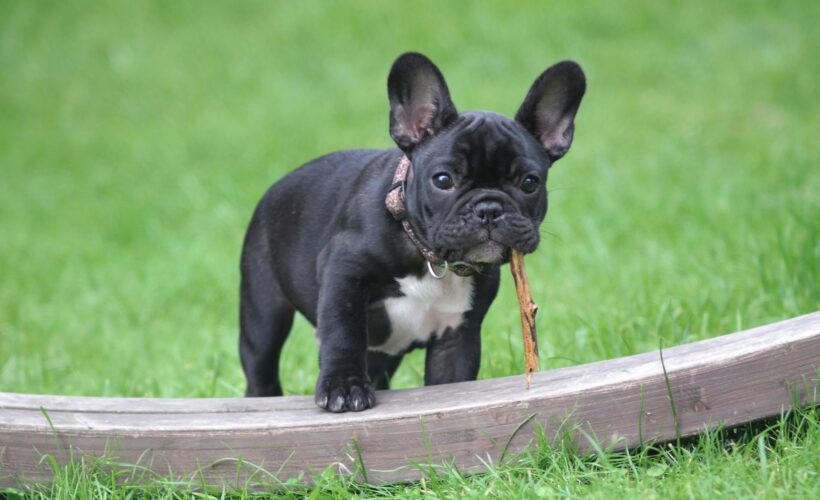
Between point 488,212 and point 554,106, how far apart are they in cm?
60

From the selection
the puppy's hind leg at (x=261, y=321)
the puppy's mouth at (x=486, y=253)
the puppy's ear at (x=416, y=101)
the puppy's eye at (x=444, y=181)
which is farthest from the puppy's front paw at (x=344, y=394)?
the puppy's hind leg at (x=261, y=321)

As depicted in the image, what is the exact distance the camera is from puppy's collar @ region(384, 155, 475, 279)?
11.8ft

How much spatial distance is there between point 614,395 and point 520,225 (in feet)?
2.01

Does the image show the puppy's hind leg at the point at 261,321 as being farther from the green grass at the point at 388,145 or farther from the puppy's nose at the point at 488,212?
the puppy's nose at the point at 488,212

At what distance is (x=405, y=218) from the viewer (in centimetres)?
360

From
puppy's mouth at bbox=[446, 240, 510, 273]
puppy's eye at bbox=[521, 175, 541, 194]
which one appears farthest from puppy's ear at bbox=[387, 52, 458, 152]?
puppy's mouth at bbox=[446, 240, 510, 273]

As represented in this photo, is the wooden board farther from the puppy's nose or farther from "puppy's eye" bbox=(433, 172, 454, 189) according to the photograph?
"puppy's eye" bbox=(433, 172, 454, 189)

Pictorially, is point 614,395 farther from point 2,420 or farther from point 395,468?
point 2,420

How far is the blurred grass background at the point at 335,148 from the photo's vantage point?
18.4 feet

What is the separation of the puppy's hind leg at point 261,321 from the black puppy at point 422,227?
187 mm

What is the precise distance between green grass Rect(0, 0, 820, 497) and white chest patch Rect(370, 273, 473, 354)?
445mm

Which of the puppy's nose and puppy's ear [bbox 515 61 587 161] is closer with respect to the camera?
the puppy's nose

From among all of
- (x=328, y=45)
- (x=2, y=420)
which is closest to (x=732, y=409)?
(x=2, y=420)

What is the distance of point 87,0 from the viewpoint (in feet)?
46.7
